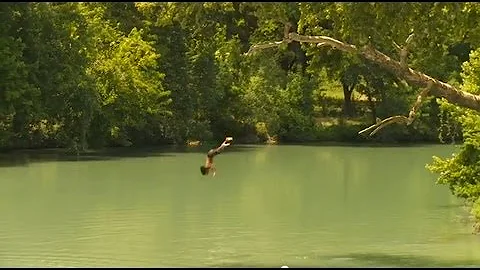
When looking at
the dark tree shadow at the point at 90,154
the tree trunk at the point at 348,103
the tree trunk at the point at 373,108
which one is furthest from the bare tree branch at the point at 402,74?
the tree trunk at the point at 348,103

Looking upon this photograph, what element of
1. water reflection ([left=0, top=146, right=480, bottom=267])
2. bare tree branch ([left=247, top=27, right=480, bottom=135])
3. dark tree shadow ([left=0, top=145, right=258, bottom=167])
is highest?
bare tree branch ([left=247, top=27, right=480, bottom=135])

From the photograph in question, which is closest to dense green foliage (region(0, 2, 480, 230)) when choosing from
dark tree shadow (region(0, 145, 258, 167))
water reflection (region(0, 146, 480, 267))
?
dark tree shadow (region(0, 145, 258, 167))

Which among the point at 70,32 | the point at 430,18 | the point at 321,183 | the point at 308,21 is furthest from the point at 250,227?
the point at 70,32

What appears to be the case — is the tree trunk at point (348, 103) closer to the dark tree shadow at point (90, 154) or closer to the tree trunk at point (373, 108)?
the tree trunk at point (373, 108)

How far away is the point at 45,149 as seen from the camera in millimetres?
39594

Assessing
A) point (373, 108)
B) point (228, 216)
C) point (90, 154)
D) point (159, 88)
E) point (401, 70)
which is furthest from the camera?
point (373, 108)

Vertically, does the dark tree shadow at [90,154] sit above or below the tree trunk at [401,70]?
below

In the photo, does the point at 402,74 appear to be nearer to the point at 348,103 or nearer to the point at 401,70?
the point at 401,70

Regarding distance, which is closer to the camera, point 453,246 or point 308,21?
point 308,21

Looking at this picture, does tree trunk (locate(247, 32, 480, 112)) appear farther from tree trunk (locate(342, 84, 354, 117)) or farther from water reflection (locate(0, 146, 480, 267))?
tree trunk (locate(342, 84, 354, 117))

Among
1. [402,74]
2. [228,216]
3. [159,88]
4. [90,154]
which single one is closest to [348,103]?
[159,88]

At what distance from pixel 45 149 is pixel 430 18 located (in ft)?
97.1

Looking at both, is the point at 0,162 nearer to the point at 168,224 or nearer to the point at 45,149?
the point at 45,149

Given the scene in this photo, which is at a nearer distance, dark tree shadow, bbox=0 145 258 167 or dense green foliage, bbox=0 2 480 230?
dark tree shadow, bbox=0 145 258 167
